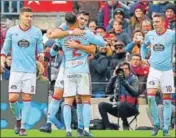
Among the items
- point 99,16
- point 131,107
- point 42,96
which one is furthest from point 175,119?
point 99,16

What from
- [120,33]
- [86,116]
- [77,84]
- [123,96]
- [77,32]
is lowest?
[86,116]

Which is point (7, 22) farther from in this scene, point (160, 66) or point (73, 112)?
point (160, 66)

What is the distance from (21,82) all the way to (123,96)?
2968 mm

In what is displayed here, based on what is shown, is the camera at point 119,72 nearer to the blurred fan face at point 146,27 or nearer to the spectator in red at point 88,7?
the blurred fan face at point 146,27

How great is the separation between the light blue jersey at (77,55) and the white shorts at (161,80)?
4.09ft

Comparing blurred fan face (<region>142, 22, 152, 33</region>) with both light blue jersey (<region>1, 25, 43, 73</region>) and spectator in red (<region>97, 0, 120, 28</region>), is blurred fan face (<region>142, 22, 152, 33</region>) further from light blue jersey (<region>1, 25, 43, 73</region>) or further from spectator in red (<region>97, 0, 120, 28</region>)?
light blue jersey (<region>1, 25, 43, 73</region>)

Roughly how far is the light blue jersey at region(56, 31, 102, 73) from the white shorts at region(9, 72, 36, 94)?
75cm

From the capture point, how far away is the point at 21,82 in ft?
49.2

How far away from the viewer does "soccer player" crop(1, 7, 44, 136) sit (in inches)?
588

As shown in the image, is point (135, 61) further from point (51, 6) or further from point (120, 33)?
point (51, 6)

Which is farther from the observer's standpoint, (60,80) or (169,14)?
(169,14)

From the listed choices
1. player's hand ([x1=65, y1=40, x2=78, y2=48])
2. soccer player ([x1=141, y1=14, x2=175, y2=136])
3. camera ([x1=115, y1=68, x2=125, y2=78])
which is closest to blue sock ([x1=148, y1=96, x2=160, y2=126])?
soccer player ([x1=141, y1=14, x2=175, y2=136])

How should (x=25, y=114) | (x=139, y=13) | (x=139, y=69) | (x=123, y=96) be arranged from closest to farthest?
1. (x=25, y=114)
2. (x=123, y=96)
3. (x=139, y=69)
4. (x=139, y=13)

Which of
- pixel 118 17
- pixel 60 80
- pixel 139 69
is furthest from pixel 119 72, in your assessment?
pixel 118 17
